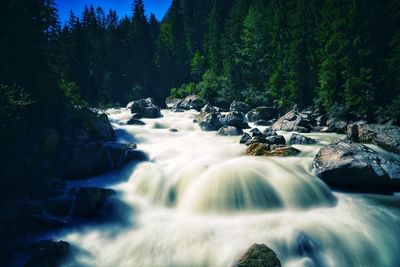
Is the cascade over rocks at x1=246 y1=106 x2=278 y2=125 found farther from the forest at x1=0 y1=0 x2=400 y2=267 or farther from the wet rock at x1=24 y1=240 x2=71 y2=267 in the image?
the wet rock at x1=24 y1=240 x2=71 y2=267

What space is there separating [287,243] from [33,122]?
52.4ft

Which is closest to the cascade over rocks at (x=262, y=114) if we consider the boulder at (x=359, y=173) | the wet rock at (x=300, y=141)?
the wet rock at (x=300, y=141)

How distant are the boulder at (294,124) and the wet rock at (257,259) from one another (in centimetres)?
1993

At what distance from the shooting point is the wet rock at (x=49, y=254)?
32.3 feet

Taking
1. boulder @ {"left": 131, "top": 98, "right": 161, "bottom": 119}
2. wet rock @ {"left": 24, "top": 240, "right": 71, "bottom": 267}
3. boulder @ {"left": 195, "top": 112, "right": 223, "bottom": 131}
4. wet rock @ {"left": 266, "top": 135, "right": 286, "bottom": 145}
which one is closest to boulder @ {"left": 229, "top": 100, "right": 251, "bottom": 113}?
boulder @ {"left": 131, "top": 98, "right": 161, "bottom": 119}

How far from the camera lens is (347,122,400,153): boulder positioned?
1884cm

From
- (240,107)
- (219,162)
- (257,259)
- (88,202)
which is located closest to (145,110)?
(240,107)

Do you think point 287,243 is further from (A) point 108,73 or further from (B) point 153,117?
(A) point 108,73

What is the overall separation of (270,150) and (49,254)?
12.1 meters

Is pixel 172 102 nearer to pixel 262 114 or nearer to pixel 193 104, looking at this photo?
pixel 193 104

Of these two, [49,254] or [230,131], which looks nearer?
[49,254]

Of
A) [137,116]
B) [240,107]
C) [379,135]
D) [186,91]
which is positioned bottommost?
[379,135]

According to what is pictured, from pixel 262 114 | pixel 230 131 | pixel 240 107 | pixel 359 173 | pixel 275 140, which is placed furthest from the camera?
pixel 240 107

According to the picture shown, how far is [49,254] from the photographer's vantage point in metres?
10.2
